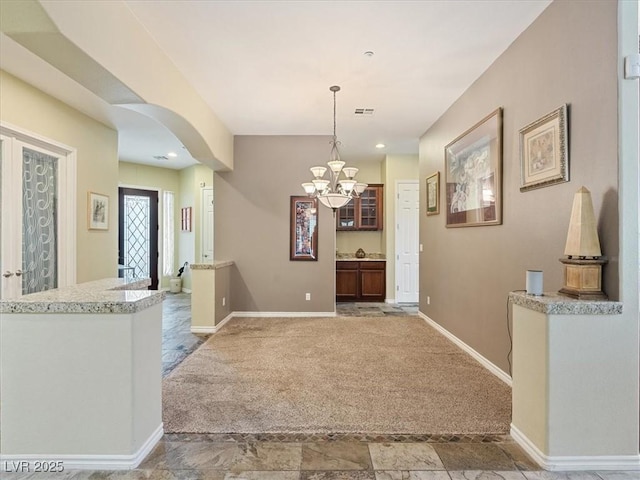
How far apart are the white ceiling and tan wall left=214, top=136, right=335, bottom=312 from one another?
2.58 ft

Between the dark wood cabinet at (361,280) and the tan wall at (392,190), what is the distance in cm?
19

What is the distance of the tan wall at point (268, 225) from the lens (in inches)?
214

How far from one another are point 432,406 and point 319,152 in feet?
13.4

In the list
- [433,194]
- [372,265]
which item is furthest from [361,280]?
[433,194]

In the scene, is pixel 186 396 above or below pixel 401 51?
below

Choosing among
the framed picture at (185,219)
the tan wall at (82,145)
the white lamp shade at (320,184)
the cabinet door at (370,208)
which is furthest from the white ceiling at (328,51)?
the framed picture at (185,219)

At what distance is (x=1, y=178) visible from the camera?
3.30 meters

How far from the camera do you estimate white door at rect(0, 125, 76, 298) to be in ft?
11.0

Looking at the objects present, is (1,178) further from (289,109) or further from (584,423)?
(584,423)

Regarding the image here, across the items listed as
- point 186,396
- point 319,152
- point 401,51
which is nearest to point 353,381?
point 186,396

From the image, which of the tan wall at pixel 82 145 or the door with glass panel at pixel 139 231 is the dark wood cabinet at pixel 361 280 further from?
the door with glass panel at pixel 139 231

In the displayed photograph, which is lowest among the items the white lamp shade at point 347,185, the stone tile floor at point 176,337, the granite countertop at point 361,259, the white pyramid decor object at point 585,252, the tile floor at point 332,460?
the tile floor at point 332,460

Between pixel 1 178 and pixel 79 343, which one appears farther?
pixel 1 178

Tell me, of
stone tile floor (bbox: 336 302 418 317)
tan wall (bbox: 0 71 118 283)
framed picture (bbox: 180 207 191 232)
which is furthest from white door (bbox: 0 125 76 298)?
stone tile floor (bbox: 336 302 418 317)
